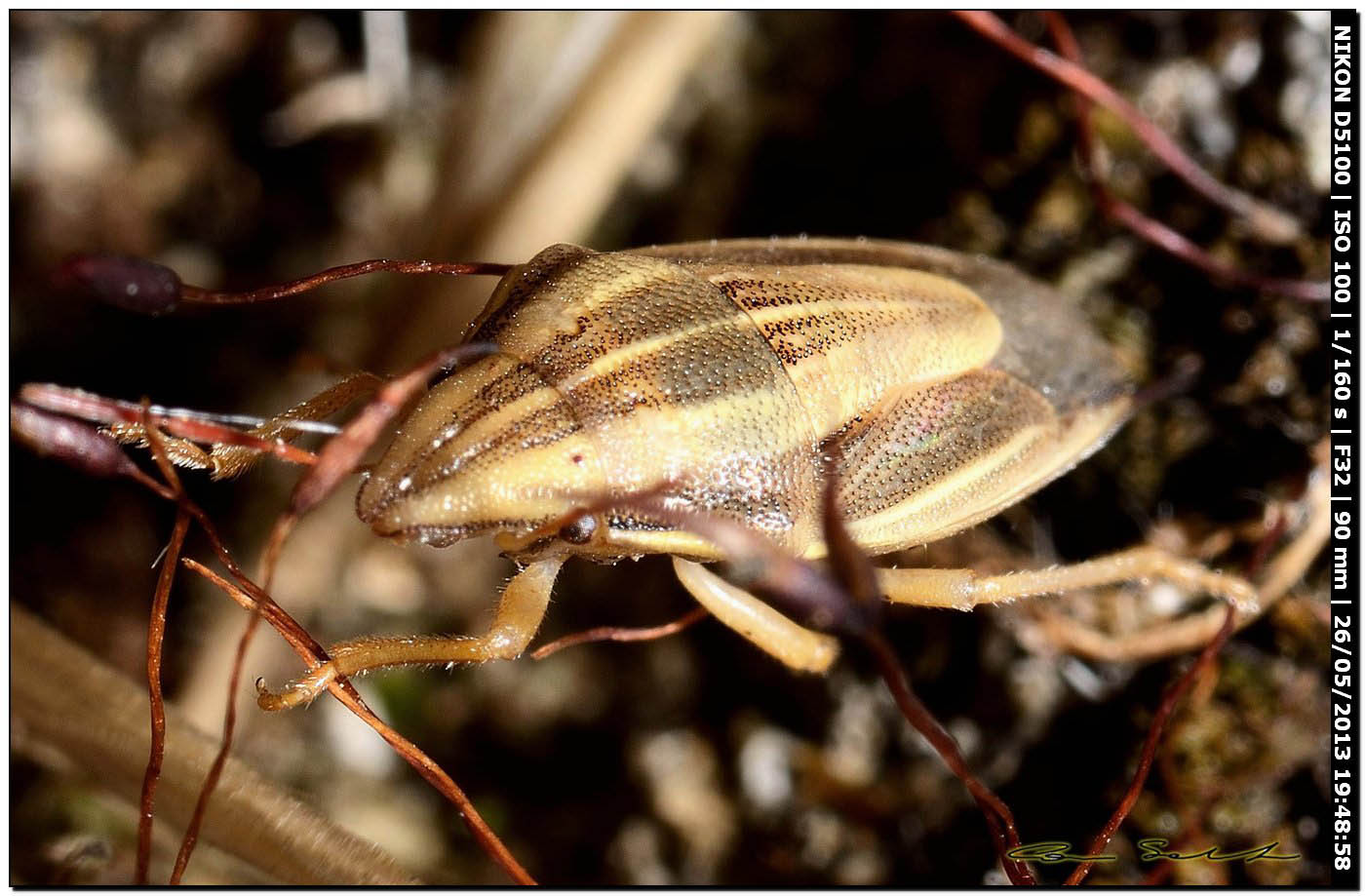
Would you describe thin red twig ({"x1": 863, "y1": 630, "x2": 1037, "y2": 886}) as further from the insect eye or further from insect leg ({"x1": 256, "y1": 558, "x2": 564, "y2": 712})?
insect leg ({"x1": 256, "y1": 558, "x2": 564, "y2": 712})

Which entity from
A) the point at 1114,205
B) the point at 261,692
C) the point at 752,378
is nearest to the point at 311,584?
the point at 261,692

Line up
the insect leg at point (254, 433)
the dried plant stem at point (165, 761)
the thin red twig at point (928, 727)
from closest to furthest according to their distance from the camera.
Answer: the thin red twig at point (928, 727) < the insect leg at point (254, 433) < the dried plant stem at point (165, 761)

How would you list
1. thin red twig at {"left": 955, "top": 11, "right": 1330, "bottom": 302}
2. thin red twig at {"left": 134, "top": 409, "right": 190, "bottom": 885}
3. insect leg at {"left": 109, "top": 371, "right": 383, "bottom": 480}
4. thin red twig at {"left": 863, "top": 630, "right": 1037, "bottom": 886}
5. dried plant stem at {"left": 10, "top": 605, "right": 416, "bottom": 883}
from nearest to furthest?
thin red twig at {"left": 863, "top": 630, "right": 1037, "bottom": 886} < thin red twig at {"left": 134, "top": 409, "right": 190, "bottom": 885} < insect leg at {"left": 109, "top": 371, "right": 383, "bottom": 480} < dried plant stem at {"left": 10, "top": 605, "right": 416, "bottom": 883} < thin red twig at {"left": 955, "top": 11, "right": 1330, "bottom": 302}

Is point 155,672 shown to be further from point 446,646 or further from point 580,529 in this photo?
point 580,529

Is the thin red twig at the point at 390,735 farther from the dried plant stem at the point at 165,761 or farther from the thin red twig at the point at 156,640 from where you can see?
the dried plant stem at the point at 165,761

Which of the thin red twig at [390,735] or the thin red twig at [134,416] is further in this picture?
the thin red twig at [390,735]

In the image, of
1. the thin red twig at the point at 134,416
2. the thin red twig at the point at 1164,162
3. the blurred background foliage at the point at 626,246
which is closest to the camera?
the thin red twig at the point at 134,416

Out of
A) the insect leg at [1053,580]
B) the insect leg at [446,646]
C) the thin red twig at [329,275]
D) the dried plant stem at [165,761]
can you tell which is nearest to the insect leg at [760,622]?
the insect leg at [1053,580]

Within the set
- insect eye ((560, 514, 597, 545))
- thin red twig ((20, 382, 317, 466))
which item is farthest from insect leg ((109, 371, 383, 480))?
insect eye ((560, 514, 597, 545))
